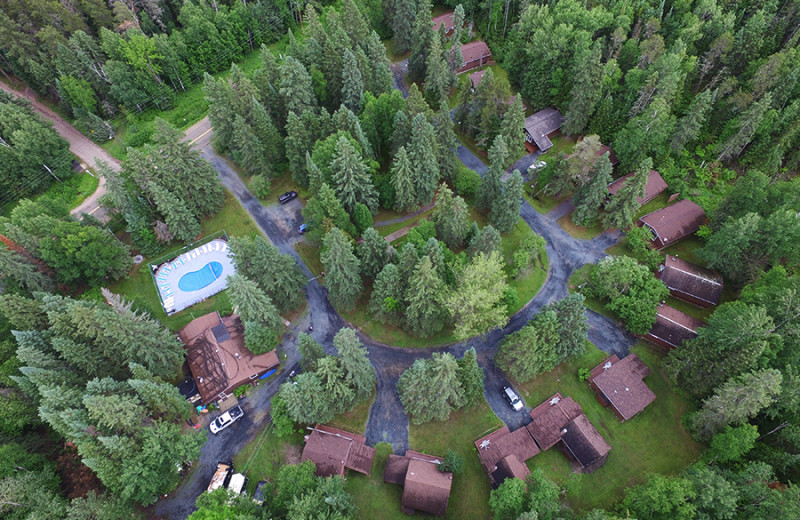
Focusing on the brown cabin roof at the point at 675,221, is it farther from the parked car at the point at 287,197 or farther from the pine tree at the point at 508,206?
the parked car at the point at 287,197

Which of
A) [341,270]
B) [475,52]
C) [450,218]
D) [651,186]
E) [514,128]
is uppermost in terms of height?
[475,52]

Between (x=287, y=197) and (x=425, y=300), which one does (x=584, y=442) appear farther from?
(x=287, y=197)

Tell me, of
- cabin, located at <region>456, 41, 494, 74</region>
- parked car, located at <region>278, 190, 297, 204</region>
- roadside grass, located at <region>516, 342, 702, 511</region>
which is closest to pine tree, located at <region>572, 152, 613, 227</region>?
roadside grass, located at <region>516, 342, 702, 511</region>

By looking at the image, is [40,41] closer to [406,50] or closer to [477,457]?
[406,50]

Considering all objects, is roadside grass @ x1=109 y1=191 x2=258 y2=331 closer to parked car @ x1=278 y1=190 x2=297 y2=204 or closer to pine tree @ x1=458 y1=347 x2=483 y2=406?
parked car @ x1=278 y1=190 x2=297 y2=204

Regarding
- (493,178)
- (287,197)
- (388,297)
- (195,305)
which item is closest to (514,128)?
(493,178)

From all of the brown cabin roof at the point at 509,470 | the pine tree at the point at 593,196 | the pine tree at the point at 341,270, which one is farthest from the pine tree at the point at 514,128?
the brown cabin roof at the point at 509,470
